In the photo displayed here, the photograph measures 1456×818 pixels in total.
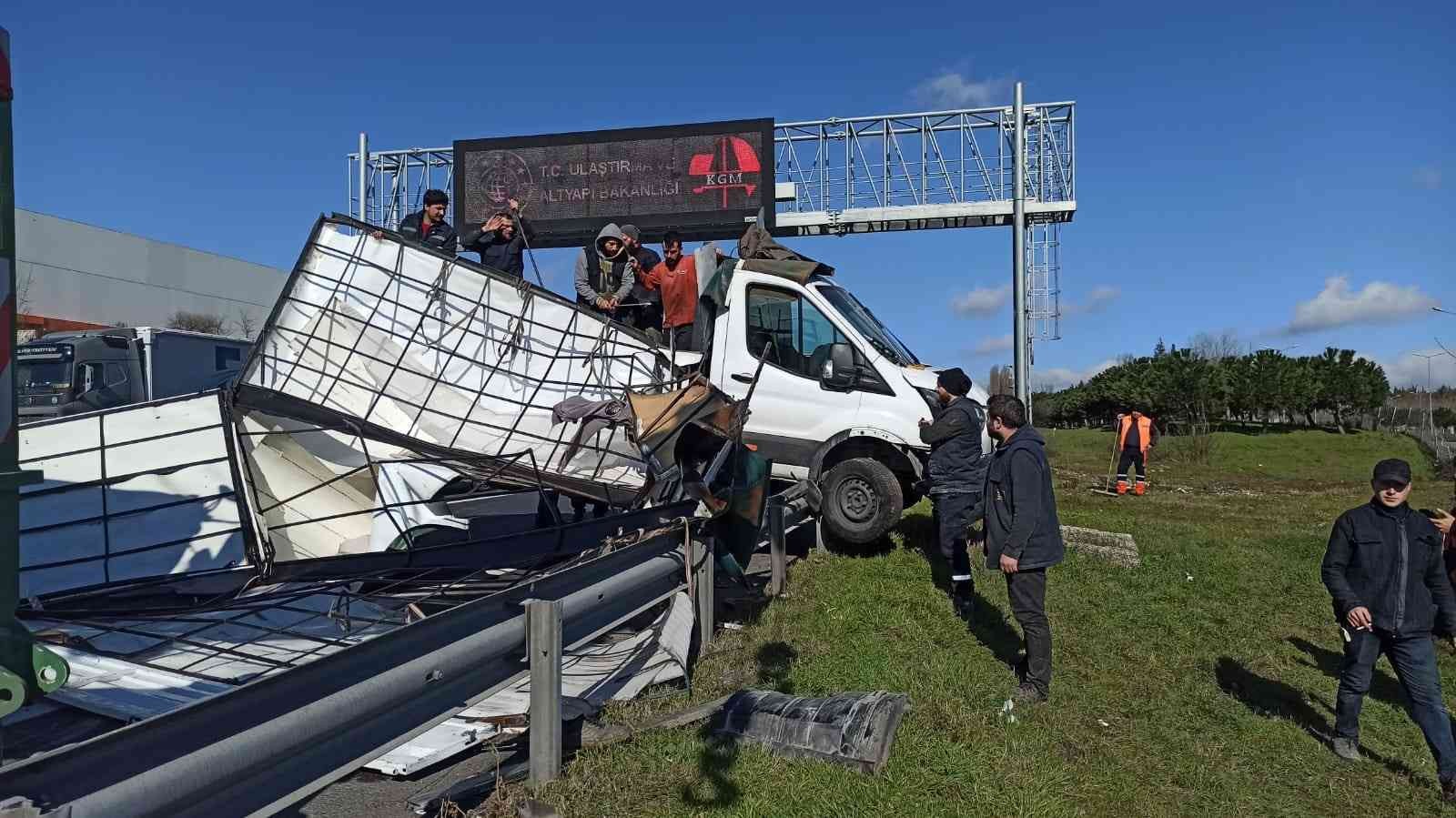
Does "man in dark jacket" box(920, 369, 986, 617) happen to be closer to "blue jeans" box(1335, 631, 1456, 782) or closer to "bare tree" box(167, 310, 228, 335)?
"blue jeans" box(1335, 631, 1456, 782)

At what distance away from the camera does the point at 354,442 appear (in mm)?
7000

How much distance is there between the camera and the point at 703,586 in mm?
5254

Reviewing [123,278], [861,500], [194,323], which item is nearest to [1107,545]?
Result: [861,500]

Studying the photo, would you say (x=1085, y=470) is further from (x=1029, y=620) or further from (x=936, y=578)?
(x=1029, y=620)

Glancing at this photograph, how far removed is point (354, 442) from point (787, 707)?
430cm

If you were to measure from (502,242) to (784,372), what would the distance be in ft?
10.8

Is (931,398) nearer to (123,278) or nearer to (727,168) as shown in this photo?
(727,168)

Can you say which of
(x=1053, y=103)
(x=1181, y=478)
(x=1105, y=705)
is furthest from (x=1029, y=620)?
(x=1181, y=478)

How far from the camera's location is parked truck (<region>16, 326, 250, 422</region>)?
43.6 feet

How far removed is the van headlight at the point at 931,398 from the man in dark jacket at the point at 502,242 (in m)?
4.11

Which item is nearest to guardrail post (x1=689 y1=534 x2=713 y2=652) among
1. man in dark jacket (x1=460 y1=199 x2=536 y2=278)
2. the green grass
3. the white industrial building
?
the green grass

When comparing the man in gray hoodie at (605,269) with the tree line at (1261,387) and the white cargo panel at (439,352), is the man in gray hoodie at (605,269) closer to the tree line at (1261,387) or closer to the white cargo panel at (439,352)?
the white cargo panel at (439,352)

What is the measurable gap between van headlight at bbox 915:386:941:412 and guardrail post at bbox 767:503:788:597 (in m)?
1.77

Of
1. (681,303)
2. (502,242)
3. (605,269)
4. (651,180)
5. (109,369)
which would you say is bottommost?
(109,369)
